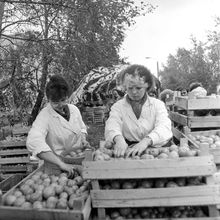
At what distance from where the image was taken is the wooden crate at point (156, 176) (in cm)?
243

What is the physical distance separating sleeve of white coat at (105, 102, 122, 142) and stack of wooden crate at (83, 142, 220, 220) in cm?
58

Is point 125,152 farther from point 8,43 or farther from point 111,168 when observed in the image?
point 8,43

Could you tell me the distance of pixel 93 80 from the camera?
56.6 ft

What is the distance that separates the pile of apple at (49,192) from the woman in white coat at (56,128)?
0.20 metres

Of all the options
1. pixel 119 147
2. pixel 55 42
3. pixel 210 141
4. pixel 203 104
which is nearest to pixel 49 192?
pixel 119 147

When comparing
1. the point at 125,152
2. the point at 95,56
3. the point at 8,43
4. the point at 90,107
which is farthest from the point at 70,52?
the point at 90,107

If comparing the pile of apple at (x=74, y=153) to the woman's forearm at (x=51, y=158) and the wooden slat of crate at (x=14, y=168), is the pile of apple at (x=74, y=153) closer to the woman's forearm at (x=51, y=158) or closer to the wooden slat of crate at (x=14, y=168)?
the woman's forearm at (x=51, y=158)

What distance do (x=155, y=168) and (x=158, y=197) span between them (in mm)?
215

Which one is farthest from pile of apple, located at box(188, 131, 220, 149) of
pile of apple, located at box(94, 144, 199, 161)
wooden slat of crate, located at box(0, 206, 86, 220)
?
wooden slat of crate, located at box(0, 206, 86, 220)

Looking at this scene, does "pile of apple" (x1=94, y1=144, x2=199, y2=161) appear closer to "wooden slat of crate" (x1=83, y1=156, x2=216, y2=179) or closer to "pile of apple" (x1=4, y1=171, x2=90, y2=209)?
"wooden slat of crate" (x1=83, y1=156, x2=216, y2=179)

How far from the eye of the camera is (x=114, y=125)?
10.3 feet

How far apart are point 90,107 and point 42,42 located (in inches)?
485

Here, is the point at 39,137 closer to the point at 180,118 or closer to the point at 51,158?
the point at 51,158

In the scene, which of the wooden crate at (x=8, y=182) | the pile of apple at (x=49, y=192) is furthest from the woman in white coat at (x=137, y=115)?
the wooden crate at (x=8, y=182)
